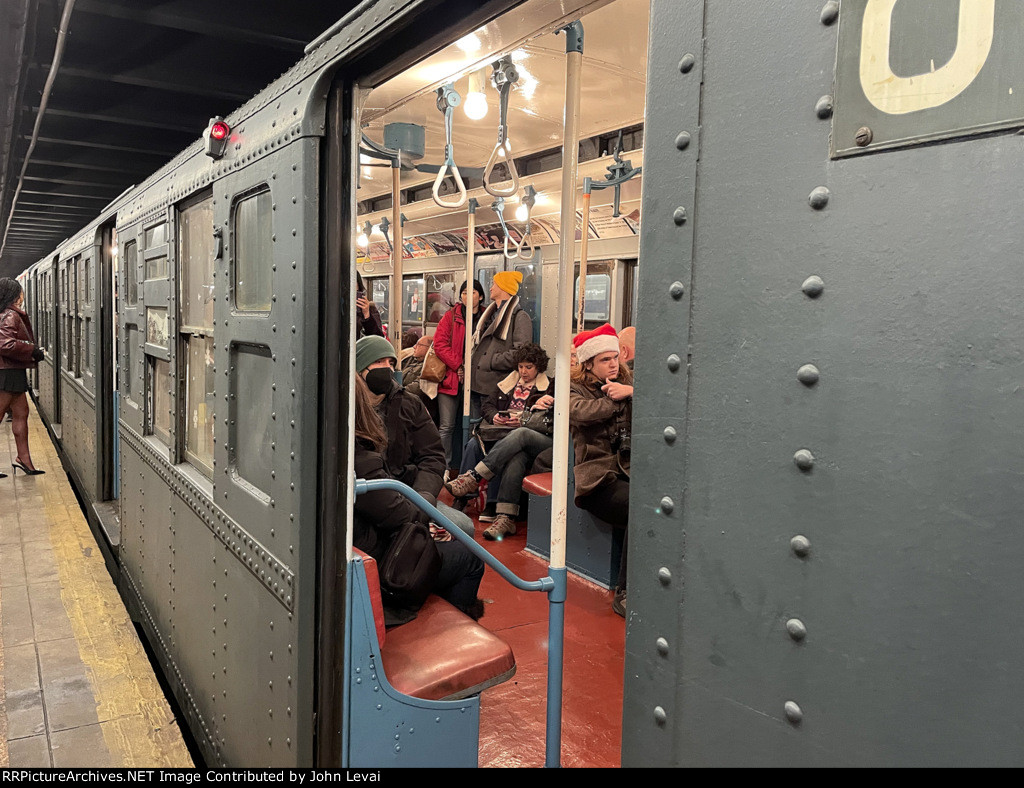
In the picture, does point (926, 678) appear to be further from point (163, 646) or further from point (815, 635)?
point (163, 646)

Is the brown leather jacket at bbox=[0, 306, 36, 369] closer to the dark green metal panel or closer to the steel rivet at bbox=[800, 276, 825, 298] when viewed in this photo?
the dark green metal panel

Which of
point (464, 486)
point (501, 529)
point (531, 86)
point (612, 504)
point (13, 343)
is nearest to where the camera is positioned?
point (531, 86)

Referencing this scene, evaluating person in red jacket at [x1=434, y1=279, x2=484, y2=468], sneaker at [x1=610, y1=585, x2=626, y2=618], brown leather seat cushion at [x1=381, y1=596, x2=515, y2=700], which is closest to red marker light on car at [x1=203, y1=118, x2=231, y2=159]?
brown leather seat cushion at [x1=381, y1=596, x2=515, y2=700]

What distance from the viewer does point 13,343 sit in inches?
321

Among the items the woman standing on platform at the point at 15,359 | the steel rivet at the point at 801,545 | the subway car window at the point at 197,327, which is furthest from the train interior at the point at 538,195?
the woman standing on platform at the point at 15,359

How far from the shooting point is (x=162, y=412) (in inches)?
171

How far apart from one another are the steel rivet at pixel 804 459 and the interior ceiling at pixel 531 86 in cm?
133

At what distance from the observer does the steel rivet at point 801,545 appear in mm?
859

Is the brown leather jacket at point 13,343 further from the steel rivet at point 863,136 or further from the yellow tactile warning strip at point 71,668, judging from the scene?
the steel rivet at point 863,136

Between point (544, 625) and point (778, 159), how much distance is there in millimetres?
3986

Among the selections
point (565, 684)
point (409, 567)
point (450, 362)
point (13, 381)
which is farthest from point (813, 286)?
point (13, 381)

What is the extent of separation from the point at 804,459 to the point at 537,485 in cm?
470

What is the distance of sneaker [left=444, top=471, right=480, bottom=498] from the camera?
21.2ft

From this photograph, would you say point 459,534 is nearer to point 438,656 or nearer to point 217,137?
point 438,656
